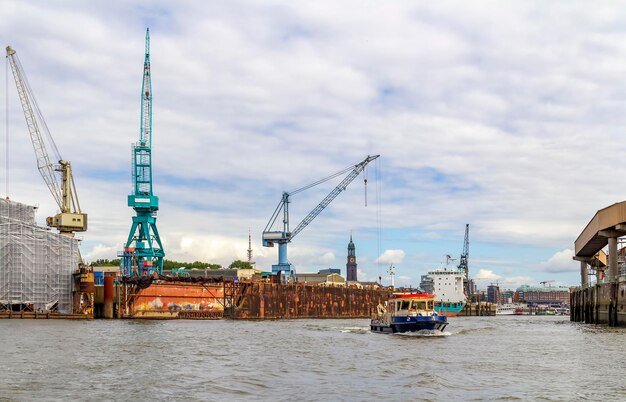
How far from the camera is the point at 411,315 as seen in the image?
236 ft

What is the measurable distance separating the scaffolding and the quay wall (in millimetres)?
79908

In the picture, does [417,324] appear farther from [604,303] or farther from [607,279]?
[604,303]

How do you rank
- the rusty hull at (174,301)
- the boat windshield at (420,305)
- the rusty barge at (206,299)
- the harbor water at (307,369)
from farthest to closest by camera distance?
the rusty hull at (174,301)
the rusty barge at (206,299)
the boat windshield at (420,305)
the harbor water at (307,369)

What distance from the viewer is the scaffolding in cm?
11644

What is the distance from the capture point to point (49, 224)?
13925 cm

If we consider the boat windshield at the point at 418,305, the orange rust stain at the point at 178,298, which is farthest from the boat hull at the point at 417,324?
the orange rust stain at the point at 178,298

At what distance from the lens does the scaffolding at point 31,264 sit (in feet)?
382

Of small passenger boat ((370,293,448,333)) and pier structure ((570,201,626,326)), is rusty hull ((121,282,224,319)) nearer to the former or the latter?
small passenger boat ((370,293,448,333))

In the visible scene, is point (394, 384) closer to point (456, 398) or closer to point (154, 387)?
point (456, 398)

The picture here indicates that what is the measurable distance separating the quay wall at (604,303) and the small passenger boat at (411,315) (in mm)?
21464

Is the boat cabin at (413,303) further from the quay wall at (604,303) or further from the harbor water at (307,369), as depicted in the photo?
the quay wall at (604,303)

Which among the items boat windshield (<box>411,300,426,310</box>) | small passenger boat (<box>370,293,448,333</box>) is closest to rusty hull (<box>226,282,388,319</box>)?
small passenger boat (<box>370,293,448,333</box>)

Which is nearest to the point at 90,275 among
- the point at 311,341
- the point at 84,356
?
the point at 311,341

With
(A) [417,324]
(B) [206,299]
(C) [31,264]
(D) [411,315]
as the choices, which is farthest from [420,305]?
(B) [206,299]
